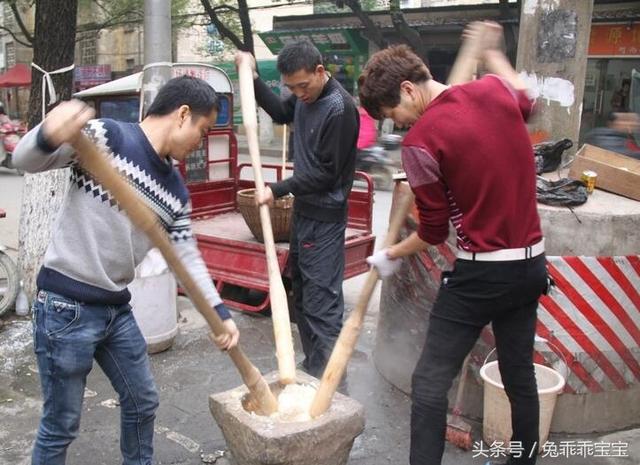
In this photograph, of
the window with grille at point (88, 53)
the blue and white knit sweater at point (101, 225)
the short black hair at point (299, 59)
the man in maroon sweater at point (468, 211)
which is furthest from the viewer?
the window with grille at point (88, 53)

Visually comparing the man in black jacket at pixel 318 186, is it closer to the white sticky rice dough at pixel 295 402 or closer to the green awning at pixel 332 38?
the white sticky rice dough at pixel 295 402

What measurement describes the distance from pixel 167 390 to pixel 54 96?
2483 mm

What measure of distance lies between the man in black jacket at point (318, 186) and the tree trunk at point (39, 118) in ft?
6.57

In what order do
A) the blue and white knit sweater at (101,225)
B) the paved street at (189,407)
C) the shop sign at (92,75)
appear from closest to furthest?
the blue and white knit sweater at (101,225)
the paved street at (189,407)
the shop sign at (92,75)

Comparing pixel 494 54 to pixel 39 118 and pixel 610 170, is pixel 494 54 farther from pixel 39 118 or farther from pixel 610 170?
pixel 39 118

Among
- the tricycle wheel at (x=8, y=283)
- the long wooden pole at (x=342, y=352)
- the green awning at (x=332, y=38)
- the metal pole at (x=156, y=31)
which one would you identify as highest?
the green awning at (x=332, y=38)

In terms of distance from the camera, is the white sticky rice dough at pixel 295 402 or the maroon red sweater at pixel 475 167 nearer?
the maroon red sweater at pixel 475 167

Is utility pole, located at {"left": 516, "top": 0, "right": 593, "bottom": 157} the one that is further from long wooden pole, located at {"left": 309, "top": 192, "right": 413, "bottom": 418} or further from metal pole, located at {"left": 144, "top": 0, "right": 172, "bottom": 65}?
metal pole, located at {"left": 144, "top": 0, "right": 172, "bottom": 65}

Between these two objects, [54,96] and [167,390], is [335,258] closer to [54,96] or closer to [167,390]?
[167,390]

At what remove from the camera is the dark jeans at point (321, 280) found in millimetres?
3680

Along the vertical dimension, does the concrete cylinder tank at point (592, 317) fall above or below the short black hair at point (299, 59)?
below

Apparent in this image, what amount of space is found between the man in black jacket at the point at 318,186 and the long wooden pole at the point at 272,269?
11 cm

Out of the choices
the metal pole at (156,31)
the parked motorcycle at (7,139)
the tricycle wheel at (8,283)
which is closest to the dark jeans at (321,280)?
the metal pole at (156,31)

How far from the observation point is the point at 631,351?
3.45 metres
